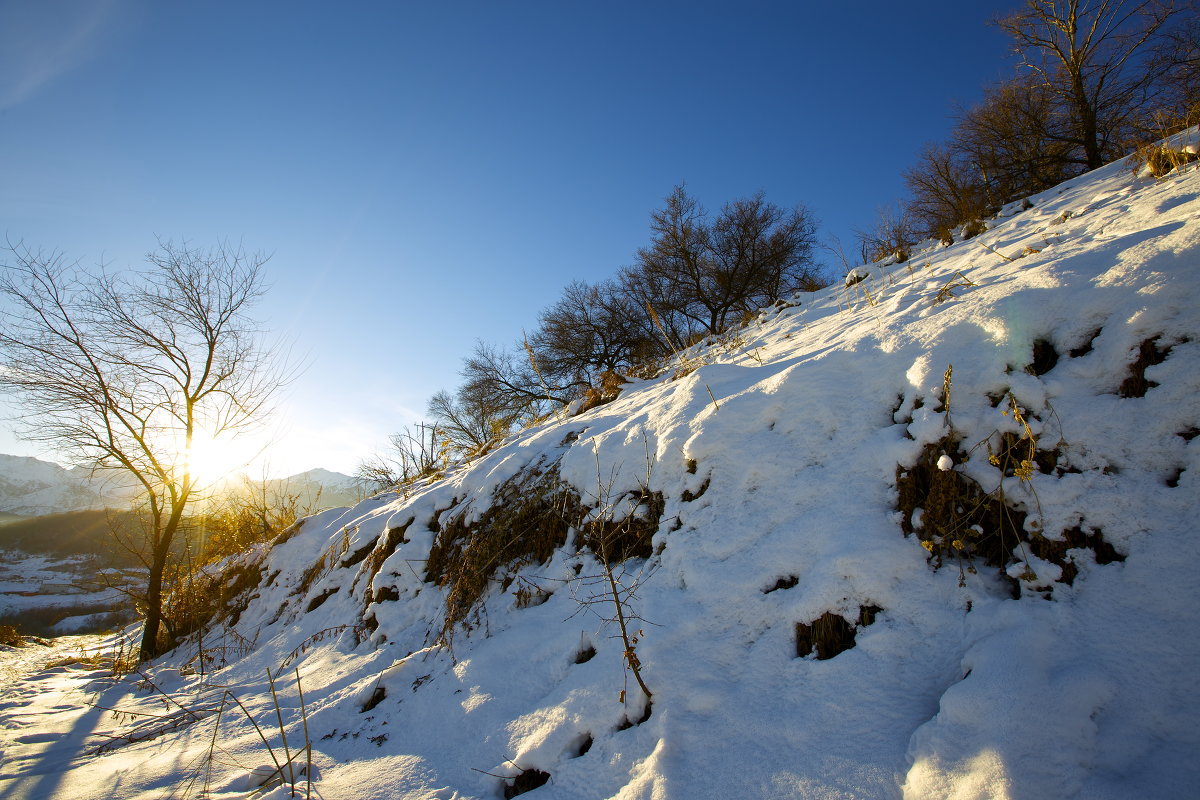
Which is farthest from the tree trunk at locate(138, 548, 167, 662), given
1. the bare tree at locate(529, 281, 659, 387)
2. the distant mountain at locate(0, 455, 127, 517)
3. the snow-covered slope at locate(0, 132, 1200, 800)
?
the distant mountain at locate(0, 455, 127, 517)

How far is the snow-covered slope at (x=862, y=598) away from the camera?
1.20m

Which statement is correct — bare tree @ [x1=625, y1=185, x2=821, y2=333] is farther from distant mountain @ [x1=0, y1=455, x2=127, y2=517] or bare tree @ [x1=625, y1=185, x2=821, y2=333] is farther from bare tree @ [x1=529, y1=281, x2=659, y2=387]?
distant mountain @ [x1=0, y1=455, x2=127, y2=517]

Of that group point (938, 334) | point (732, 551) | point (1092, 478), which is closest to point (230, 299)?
point (732, 551)

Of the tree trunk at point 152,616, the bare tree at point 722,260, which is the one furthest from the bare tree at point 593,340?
the tree trunk at point 152,616

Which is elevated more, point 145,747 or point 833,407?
point 833,407

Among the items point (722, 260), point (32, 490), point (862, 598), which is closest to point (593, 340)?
point (722, 260)

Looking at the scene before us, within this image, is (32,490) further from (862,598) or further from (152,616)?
(862,598)

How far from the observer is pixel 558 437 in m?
4.06

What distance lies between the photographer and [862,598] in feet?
5.38

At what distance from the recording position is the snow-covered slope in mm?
1202

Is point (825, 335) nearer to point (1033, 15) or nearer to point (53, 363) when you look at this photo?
point (53, 363)

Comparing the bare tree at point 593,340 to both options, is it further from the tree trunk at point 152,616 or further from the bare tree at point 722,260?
the tree trunk at point 152,616

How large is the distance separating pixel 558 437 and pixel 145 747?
3.33 metres

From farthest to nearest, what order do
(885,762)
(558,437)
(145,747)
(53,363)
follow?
(53,363)
(558,437)
(145,747)
(885,762)
